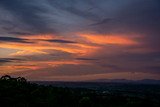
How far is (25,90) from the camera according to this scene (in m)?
7.50

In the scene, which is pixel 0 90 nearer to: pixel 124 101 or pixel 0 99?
pixel 0 99

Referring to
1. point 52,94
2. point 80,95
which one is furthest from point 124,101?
point 52,94

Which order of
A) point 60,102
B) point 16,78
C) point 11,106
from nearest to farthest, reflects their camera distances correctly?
point 11,106
point 60,102
point 16,78

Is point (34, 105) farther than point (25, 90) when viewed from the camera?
No

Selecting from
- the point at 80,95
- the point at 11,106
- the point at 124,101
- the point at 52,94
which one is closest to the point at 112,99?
the point at 124,101

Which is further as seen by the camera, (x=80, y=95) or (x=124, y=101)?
(x=80, y=95)

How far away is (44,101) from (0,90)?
1009 mm

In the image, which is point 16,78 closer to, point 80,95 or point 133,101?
point 80,95

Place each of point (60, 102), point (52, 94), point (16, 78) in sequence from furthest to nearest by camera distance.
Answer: point (16, 78), point (52, 94), point (60, 102)

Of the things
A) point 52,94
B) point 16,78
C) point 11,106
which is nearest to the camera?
point 11,106

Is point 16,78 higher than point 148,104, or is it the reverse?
point 16,78

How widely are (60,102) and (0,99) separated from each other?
1.22m

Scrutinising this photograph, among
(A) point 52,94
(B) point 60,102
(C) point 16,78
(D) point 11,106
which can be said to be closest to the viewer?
(D) point 11,106

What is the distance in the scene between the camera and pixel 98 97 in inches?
293
